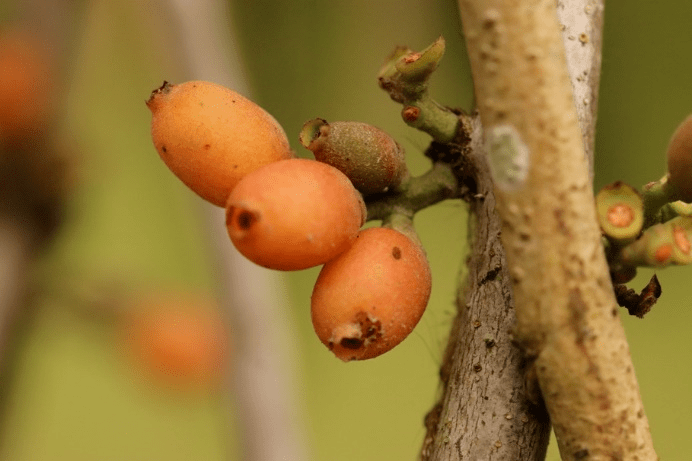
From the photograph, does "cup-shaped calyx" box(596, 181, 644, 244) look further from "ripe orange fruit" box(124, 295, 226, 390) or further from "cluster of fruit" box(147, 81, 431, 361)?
"ripe orange fruit" box(124, 295, 226, 390)

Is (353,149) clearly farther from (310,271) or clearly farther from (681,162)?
(310,271)

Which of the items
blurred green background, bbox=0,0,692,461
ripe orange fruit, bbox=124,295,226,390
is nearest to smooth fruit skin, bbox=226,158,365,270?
ripe orange fruit, bbox=124,295,226,390

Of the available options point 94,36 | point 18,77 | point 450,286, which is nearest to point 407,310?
point 18,77

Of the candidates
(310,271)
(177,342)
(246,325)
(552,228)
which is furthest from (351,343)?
(310,271)

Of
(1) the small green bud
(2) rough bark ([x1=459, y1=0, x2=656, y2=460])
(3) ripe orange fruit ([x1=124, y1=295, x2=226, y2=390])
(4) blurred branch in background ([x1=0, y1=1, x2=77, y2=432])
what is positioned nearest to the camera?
(2) rough bark ([x1=459, y1=0, x2=656, y2=460])

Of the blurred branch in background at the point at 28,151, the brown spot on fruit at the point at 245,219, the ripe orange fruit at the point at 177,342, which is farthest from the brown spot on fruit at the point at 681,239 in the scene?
the ripe orange fruit at the point at 177,342
